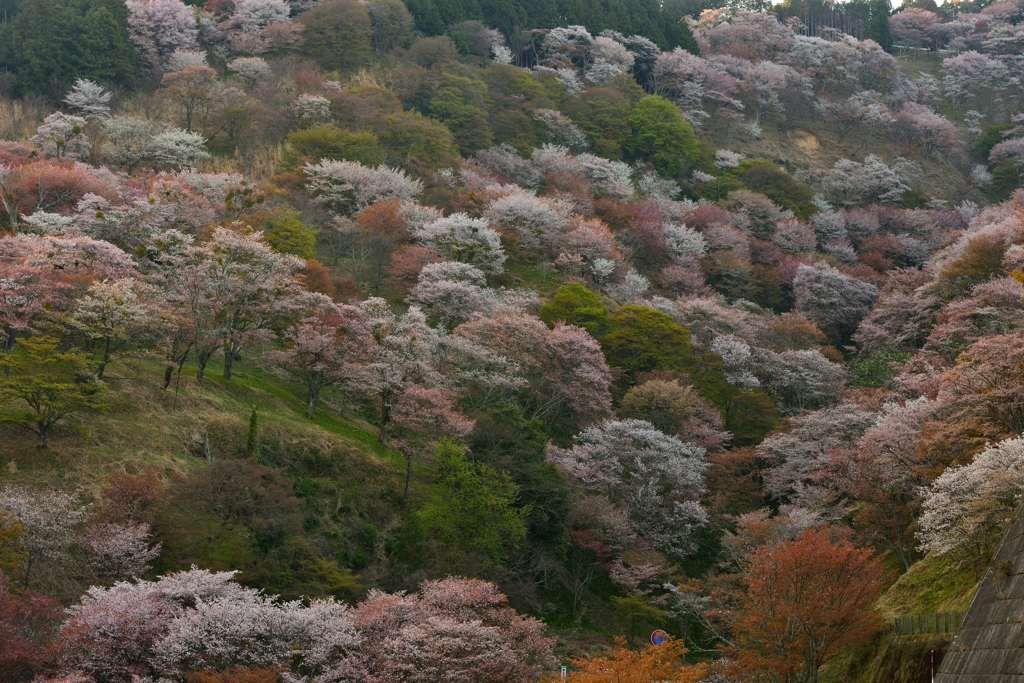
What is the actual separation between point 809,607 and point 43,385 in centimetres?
1856

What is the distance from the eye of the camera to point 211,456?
25.3m

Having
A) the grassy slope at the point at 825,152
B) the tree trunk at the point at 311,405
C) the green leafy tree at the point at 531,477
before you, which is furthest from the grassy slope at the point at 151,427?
the grassy slope at the point at 825,152

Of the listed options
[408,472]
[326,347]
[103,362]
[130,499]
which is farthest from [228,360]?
[130,499]

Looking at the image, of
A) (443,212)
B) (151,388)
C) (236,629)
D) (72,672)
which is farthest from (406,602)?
(443,212)

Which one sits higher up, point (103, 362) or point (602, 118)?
point (602, 118)

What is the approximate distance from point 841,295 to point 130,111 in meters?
42.5

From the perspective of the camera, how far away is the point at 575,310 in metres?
39.3

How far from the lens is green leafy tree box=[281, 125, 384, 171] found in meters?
48.6

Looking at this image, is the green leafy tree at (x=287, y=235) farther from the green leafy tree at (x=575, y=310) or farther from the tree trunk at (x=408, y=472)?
the tree trunk at (x=408, y=472)

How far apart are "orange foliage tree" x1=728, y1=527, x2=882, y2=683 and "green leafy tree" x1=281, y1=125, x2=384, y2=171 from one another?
1374 inches

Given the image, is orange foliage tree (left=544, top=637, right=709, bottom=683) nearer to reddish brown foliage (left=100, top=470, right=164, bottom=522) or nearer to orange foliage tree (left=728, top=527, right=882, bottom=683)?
orange foliage tree (left=728, top=527, right=882, bottom=683)

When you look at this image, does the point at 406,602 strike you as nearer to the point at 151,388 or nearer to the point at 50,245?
the point at 151,388

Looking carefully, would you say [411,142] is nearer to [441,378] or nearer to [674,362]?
[674,362]

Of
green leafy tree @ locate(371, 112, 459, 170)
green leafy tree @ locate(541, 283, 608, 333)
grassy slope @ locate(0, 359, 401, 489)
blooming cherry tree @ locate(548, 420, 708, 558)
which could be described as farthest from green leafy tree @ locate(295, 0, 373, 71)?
blooming cherry tree @ locate(548, 420, 708, 558)
